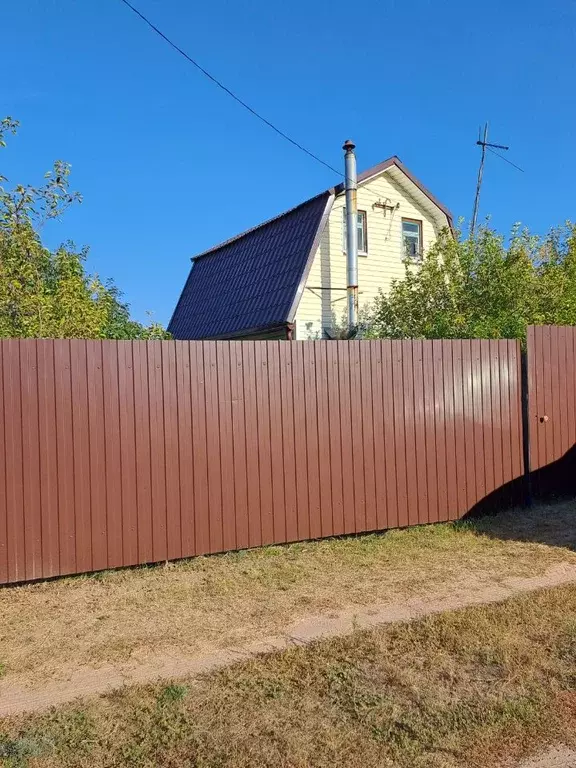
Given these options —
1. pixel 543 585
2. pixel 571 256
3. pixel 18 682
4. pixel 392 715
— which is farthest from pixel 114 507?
pixel 571 256

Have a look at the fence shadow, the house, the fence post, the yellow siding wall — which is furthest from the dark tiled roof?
the fence shadow

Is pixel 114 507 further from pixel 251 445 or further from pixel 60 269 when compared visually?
pixel 60 269

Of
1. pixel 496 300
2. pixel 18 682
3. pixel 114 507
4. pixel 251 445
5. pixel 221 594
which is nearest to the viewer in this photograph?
pixel 18 682

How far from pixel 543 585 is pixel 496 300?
6635 millimetres

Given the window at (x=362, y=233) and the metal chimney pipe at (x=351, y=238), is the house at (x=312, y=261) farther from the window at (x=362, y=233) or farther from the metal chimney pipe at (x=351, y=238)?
the metal chimney pipe at (x=351, y=238)

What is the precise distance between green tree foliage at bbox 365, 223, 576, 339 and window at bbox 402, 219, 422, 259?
8.65 ft

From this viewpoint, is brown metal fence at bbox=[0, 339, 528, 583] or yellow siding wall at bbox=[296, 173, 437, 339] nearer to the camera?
brown metal fence at bbox=[0, 339, 528, 583]

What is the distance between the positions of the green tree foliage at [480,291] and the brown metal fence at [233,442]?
11.3ft

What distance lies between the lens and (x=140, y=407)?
5387mm

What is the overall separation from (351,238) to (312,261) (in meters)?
1.11

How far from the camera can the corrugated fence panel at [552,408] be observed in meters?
7.21

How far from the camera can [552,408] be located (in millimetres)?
7336

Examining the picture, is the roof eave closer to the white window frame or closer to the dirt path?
the white window frame

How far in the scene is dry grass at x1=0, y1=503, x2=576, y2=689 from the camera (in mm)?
3865
